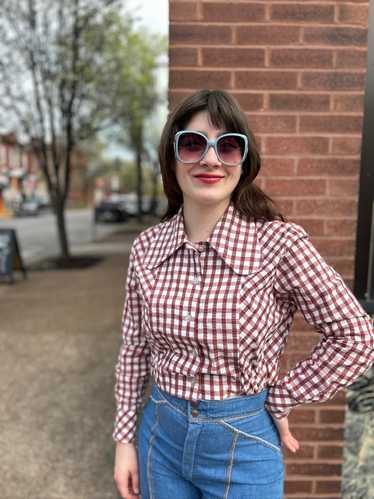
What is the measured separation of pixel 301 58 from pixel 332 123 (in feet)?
1.06

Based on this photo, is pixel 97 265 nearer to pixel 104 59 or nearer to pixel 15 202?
pixel 104 59

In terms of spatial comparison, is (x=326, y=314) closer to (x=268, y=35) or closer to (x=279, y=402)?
(x=279, y=402)

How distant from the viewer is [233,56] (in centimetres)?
226

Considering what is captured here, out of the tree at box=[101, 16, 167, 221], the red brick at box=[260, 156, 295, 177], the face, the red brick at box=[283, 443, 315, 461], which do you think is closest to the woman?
the face

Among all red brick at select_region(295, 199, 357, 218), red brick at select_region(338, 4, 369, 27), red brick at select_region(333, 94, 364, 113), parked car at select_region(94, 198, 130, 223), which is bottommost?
parked car at select_region(94, 198, 130, 223)

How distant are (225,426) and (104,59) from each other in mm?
11262

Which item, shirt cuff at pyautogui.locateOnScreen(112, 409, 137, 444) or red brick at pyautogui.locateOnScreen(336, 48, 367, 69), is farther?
red brick at pyautogui.locateOnScreen(336, 48, 367, 69)

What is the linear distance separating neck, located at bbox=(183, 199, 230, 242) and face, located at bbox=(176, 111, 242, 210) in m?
0.05

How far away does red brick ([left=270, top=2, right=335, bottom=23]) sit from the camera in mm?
2211

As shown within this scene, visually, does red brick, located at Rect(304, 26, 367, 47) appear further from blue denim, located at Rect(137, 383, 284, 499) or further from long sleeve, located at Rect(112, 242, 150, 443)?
blue denim, located at Rect(137, 383, 284, 499)

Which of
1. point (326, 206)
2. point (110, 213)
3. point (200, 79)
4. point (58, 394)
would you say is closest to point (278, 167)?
point (326, 206)

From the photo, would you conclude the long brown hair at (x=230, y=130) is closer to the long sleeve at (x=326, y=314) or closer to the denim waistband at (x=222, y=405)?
the long sleeve at (x=326, y=314)

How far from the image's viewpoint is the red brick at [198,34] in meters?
2.24

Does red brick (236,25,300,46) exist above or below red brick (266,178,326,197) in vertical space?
above
